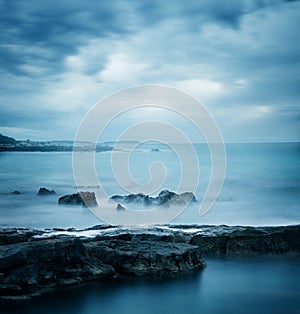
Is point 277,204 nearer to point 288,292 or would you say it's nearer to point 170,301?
point 288,292

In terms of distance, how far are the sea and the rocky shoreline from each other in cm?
41

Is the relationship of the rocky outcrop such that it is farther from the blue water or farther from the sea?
the blue water

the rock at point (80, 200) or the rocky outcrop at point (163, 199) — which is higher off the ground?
the rocky outcrop at point (163, 199)

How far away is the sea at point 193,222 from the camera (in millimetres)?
10109

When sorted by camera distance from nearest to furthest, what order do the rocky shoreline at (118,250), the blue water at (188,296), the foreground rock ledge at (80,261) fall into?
1. the blue water at (188,296)
2. the foreground rock ledge at (80,261)
3. the rocky shoreline at (118,250)

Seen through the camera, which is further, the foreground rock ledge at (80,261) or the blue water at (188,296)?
the foreground rock ledge at (80,261)

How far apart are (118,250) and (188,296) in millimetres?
2408

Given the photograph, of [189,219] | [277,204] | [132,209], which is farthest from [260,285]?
[277,204]

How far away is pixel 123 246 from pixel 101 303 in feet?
8.19

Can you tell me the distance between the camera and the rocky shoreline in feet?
35.1

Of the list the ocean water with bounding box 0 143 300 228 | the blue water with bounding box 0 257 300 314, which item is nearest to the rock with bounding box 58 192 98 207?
the ocean water with bounding box 0 143 300 228

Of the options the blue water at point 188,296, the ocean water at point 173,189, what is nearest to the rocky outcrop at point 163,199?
the ocean water at point 173,189

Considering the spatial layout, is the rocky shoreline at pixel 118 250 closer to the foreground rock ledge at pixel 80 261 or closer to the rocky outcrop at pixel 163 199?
the foreground rock ledge at pixel 80 261

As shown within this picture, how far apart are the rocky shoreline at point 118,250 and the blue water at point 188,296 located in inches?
16.7
